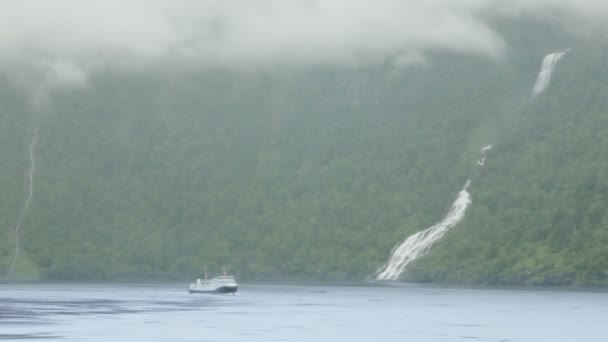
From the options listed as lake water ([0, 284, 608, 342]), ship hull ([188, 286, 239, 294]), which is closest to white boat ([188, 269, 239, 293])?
ship hull ([188, 286, 239, 294])

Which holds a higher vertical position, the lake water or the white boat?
the white boat

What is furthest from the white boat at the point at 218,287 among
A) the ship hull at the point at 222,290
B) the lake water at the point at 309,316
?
the lake water at the point at 309,316

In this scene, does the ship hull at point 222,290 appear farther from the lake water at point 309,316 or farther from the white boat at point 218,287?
the lake water at point 309,316

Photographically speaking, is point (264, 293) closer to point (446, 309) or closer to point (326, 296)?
point (326, 296)

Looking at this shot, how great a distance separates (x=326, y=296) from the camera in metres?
172

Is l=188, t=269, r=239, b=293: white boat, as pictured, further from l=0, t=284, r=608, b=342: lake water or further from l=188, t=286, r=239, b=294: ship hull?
l=0, t=284, r=608, b=342: lake water

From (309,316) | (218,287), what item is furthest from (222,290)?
(309,316)

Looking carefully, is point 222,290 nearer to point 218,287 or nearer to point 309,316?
point 218,287

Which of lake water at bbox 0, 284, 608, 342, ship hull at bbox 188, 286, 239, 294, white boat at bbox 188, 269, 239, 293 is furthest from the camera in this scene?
white boat at bbox 188, 269, 239, 293

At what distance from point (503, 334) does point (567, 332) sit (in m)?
5.93

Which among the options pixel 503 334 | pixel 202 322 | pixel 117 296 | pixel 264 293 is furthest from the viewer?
pixel 264 293

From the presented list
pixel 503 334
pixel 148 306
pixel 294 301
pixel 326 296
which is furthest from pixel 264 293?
Result: pixel 503 334

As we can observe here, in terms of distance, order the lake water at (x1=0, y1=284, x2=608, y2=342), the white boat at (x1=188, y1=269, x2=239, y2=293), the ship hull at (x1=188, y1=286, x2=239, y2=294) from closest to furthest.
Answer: the lake water at (x1=0, y1=284, x2=608, y2=342)
the ship hull at (x1=188, y1=286, x2=239, y2=294)
the white boat at (x1=188, y1=269, x2=239, y2=293)

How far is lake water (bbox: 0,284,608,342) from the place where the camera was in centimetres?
10562
